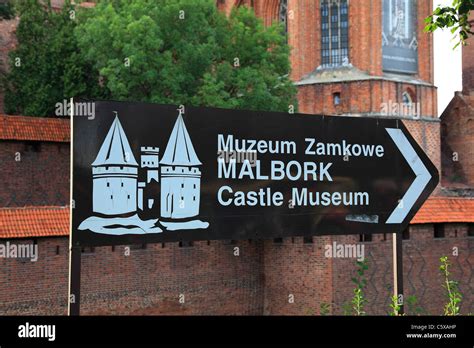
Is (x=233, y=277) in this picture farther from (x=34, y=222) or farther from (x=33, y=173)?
(x=33, y=173)

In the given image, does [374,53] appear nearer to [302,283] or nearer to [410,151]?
[302,283]

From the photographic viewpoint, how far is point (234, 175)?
292 inches

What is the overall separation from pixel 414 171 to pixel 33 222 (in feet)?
27.1

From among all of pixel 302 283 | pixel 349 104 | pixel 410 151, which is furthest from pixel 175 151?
pixel 349 104

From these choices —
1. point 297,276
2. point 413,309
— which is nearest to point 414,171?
point 297,276

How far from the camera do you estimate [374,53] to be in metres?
29.2

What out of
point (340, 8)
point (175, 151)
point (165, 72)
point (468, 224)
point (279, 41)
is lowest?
point (468, 224)

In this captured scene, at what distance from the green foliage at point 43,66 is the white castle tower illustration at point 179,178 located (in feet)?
54.9

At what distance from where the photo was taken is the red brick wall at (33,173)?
18391 millimetres

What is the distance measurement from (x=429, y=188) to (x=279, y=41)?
15.4 metres
